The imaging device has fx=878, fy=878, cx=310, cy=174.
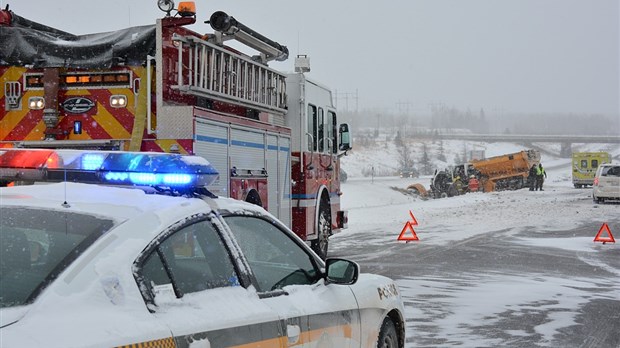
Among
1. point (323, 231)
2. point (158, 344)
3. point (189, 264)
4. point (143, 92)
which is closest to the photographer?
point (158, 344)

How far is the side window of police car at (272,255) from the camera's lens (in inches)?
173

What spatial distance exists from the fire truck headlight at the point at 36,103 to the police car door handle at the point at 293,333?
710 cm

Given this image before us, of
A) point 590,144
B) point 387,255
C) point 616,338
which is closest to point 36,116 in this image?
point 616,338

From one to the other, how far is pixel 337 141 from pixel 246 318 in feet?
42.5

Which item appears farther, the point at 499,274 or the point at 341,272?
the point at 499,274

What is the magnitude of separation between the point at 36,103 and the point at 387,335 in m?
6.41

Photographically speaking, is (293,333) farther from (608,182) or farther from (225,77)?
(608,182)

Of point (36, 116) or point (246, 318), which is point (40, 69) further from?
point (246, 318)

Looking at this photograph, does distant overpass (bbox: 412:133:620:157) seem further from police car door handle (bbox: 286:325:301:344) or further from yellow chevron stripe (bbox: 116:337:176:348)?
yellow chevron stripe (bbox: 116:337:176:348)

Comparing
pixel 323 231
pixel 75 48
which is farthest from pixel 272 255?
pixel 323 231

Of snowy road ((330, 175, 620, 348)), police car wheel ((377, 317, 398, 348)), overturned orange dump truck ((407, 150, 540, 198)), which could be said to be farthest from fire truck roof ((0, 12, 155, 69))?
overturned orange dump truck ((407, 150, 540, 198))

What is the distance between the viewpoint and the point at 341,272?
4844 millimetres

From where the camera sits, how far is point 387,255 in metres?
16.9

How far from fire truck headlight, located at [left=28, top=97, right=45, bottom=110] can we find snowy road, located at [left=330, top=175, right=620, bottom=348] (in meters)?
4.94
